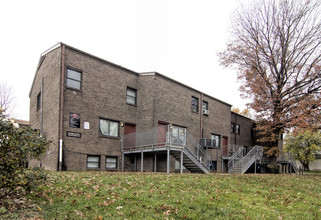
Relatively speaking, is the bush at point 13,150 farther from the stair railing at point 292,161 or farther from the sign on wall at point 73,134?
the stair railing at point 292,161

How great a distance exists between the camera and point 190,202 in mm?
6441

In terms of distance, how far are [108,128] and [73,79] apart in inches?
155

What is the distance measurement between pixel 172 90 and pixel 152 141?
19.5 ft

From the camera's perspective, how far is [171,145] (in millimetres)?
14906

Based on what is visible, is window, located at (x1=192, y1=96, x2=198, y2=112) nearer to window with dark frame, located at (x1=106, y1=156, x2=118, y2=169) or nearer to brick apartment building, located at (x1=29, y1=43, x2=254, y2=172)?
brick apartment building, located at (x1=29, y1=43, x2=254, y2=172)

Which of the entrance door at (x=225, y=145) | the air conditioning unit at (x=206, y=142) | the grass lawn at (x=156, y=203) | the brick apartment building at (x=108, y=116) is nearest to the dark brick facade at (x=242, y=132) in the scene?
the entrance door at (x=225, y=145)

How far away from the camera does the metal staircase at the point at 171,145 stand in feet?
49.6

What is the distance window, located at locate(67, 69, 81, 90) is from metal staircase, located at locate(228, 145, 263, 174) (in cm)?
1427

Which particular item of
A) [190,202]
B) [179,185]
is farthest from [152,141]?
[190,202]

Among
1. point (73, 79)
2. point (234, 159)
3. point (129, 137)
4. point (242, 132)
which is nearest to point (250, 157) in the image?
point (234, 159)

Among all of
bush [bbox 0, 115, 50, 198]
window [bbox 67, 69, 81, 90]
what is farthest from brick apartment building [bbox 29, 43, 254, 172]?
bush [bbox 0, 115, 50, 198]

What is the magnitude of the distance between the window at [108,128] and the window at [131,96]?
2134 mm

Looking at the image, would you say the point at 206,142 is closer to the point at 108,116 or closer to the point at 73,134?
the point at 108,116

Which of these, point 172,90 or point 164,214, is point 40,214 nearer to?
point 164,214
